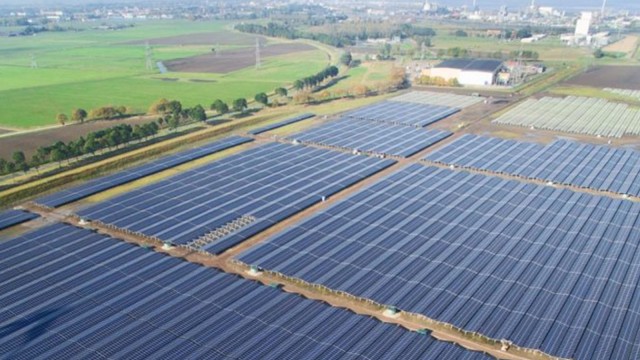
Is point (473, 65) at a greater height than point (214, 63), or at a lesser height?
greater

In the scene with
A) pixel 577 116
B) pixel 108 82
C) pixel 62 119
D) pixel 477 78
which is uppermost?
pixel 477 78

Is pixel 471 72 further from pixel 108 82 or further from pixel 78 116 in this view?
pixel 108 82

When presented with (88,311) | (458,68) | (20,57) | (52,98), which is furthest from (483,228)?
(20,57)

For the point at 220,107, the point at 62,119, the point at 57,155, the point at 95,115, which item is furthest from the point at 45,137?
the point at 220,107

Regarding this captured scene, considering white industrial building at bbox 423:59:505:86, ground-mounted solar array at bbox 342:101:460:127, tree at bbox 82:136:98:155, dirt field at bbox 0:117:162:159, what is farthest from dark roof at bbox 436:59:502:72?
tree at bbox 82:136:98:155

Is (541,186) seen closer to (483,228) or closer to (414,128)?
(483,228)

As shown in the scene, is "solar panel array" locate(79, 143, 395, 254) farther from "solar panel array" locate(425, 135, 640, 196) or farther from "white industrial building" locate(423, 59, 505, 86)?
"white industrial building" locate(423, 59, 505, 86)
